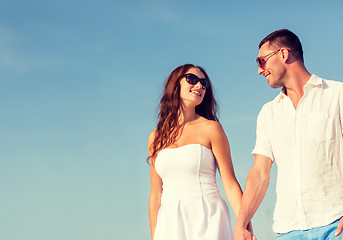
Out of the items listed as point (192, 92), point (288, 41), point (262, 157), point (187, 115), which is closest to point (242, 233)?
point (262, 157)

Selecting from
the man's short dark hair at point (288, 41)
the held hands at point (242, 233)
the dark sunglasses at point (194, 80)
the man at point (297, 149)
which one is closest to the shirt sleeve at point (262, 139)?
the man at point (297, 149)

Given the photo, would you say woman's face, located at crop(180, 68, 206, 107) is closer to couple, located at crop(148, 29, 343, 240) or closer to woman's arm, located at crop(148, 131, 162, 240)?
couple, located at crop(148, 29, 343, 240)

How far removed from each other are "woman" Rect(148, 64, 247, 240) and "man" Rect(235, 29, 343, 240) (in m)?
1.21

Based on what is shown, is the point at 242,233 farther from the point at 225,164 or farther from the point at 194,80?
the point at 194,80

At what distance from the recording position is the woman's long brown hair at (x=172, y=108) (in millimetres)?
7422

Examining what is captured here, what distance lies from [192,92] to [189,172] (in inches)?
49.9

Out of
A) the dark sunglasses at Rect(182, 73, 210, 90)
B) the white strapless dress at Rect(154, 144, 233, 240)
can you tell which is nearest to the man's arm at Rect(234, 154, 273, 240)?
the white strapless dress at Rect(154, 144, 233, 240)

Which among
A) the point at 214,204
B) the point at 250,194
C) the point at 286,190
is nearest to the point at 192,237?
the point at 214,204

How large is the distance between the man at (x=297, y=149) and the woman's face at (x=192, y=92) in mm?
1729

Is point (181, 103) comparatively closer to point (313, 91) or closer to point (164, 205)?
point (164, 205)

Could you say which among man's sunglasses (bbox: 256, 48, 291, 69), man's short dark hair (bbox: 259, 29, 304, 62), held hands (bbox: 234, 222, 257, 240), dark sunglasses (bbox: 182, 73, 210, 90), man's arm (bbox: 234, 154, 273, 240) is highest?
dark sunglasses (bbox: 182, 73, 210, 90)

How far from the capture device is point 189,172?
6902 millimetres

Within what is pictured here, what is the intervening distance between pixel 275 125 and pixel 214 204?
1811 millimetres

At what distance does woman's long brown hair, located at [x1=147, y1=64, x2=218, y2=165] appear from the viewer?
292 inches
